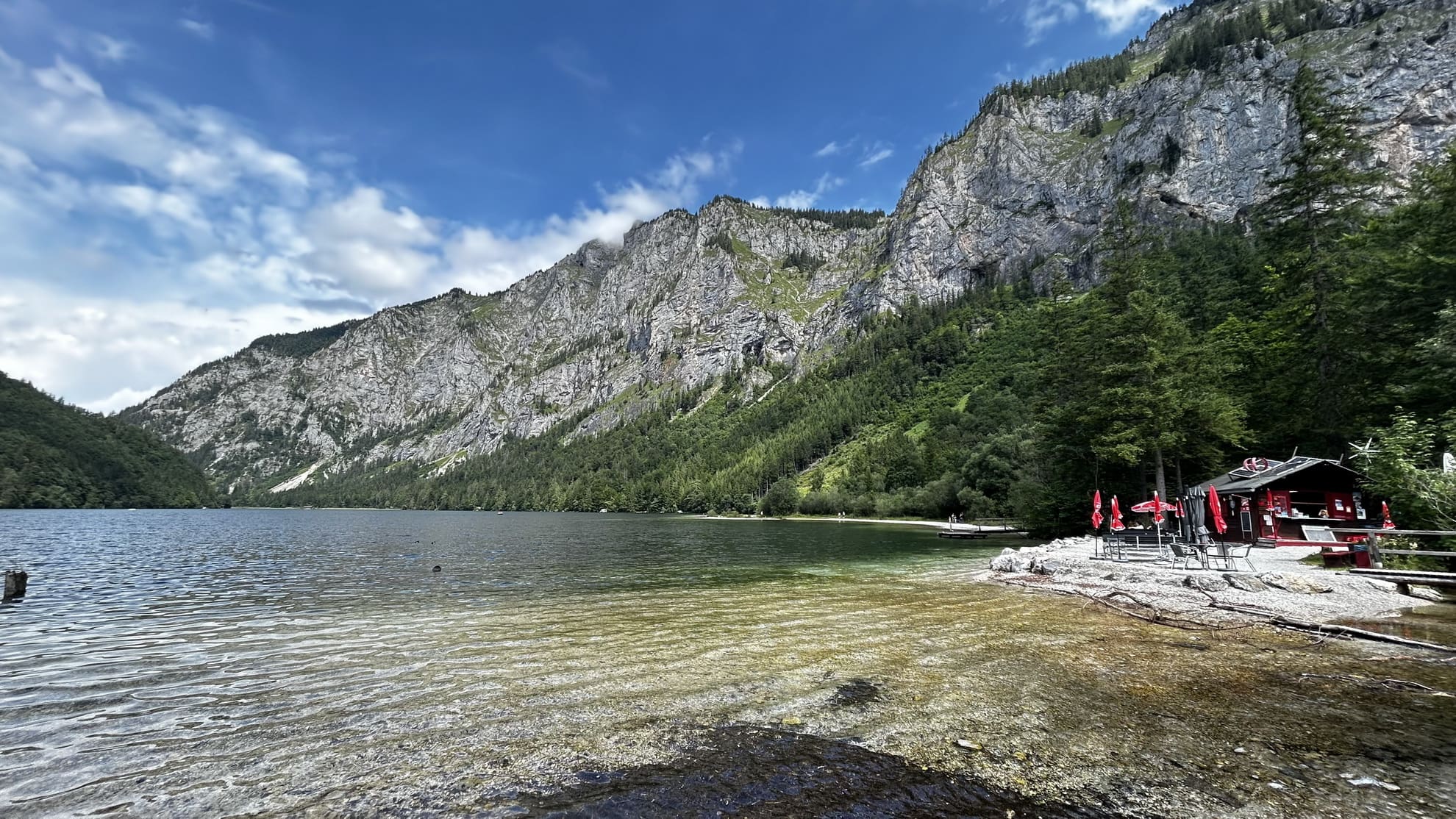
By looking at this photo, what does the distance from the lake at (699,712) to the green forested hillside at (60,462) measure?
20217 centimetres

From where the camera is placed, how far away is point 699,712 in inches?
388

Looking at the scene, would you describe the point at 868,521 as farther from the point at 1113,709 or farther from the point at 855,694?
the point at 1113,709

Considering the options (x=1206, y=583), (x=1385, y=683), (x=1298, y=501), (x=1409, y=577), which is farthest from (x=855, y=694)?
(x=1298, y=501)

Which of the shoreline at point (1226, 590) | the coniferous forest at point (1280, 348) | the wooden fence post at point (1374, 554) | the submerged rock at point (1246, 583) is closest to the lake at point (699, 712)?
the shoreline at point (1226, 590)

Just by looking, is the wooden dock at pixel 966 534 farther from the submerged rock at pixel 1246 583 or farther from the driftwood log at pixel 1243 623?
the driftwood log at pixel 1243 623

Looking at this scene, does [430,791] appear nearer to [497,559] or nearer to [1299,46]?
[497,559]

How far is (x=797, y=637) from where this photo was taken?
15.7 m

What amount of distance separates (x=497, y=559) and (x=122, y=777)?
35957 mm

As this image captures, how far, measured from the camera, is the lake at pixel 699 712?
688 centimetres

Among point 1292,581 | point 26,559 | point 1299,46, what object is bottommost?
point 26,559

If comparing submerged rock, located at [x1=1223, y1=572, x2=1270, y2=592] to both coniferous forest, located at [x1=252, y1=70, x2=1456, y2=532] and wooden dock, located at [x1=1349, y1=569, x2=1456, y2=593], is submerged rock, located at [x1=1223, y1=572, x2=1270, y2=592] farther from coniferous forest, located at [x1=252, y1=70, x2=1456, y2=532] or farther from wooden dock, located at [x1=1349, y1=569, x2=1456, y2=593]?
coniferous forest, located at [x1=252, y1=70, x2=1456, y2=532]

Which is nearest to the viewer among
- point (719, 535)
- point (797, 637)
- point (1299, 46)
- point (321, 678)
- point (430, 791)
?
point (430, 791)

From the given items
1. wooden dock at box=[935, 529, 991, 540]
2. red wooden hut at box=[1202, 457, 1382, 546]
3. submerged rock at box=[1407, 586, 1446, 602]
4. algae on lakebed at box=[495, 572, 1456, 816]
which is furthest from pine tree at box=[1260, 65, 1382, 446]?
algae on lakebed at box=[495, 572, 1456, 816]

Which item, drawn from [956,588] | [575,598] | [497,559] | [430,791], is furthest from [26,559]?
[956,588]
